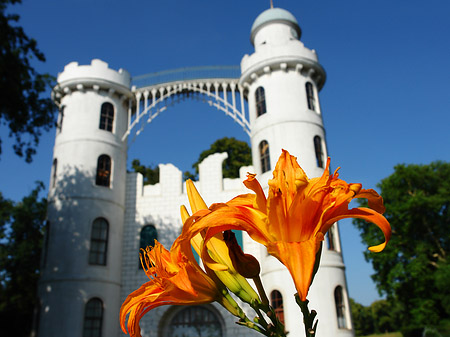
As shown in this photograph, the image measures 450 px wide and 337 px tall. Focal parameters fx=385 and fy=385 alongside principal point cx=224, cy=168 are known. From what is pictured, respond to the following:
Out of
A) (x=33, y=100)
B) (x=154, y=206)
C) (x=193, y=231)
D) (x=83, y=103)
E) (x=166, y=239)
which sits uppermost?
(x=83, y=103)

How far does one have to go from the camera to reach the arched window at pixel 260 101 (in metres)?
20.0

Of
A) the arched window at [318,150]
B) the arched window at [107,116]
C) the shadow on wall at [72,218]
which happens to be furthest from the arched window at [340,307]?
the arched window at [107,116]

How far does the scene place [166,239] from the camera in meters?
19.1

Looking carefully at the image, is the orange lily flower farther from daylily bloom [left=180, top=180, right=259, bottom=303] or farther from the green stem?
the green stem

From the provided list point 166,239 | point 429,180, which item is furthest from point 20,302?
point 429,180

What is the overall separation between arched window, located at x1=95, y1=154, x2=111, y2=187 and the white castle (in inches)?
2.0

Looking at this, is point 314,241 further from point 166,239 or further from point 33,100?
point 166,239

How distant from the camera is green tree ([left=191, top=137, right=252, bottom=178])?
2975 centimetres

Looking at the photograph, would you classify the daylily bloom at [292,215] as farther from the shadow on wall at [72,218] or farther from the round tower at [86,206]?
the shadow on wall at [72,218]

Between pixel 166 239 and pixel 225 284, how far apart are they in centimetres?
1827

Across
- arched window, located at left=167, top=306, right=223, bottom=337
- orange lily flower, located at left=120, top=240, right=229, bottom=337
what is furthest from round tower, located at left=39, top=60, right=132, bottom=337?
orange lily flower, located at left=120, top=240, right=229, bottom=337

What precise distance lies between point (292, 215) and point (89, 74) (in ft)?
69.8

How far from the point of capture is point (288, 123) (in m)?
18.7

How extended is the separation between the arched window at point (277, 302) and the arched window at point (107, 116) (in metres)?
11.9
